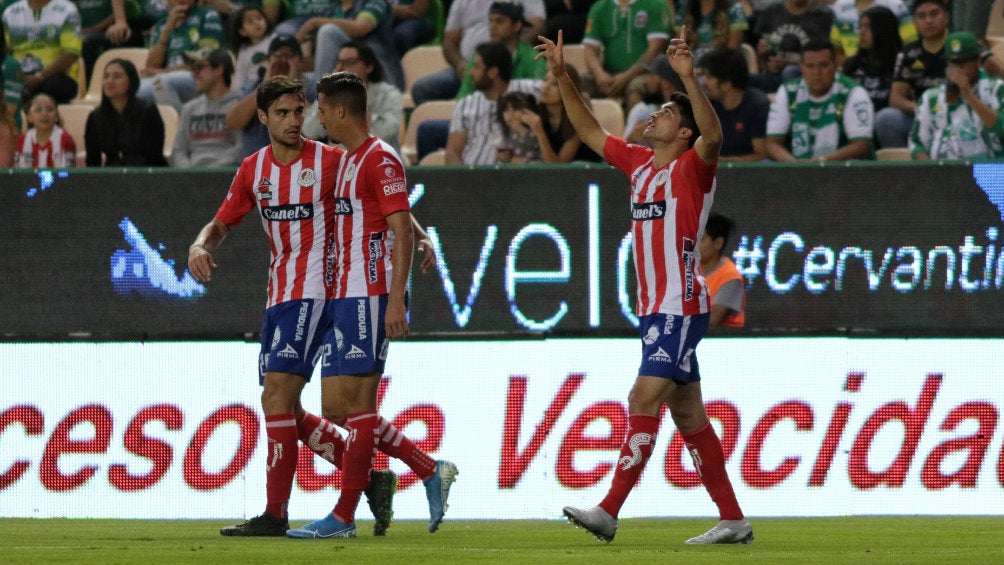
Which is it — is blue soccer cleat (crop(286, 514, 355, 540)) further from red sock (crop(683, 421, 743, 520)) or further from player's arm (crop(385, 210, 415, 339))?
red sock (crop(683, 421, 743, 520))

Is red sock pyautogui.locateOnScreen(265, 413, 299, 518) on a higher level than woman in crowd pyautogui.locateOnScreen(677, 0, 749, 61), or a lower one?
lower

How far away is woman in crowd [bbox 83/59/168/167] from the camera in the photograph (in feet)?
44.1

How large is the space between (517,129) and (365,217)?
15.6 ft

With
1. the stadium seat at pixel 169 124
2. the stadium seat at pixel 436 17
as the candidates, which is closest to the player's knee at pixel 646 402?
the stadium seat at pixel 169 124

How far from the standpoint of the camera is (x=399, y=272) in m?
8.24

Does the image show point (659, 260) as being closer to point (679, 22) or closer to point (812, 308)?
point (812, 308)

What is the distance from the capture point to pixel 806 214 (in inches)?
464

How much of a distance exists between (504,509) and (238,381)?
187 cm

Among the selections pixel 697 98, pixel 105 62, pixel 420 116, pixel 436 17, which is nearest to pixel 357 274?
pixel 697 98

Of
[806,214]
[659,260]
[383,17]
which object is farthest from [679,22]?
[659,260]

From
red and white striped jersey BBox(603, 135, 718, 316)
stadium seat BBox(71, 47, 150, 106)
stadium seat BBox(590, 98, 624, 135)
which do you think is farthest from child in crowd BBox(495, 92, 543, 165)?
stadium seat BBox(71, 47, 150, 106)

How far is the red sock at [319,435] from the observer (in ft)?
29.7

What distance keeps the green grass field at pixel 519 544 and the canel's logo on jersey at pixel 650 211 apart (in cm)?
152

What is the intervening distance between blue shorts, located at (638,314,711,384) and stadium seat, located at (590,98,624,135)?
5.73 metres
